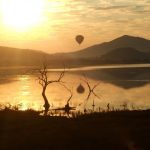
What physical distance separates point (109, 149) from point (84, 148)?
101 cm

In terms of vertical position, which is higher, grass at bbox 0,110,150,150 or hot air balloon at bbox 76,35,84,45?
hot air balloon at bbox 76,35,84,45

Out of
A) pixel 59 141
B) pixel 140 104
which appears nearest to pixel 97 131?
pixel 59 141

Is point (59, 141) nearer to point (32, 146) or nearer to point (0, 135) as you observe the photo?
point (32, 146)

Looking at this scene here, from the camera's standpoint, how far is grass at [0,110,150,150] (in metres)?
18.9

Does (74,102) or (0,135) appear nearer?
(0,135)

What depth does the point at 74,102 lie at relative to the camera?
53750mm

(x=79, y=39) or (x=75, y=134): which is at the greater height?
(x=79, y=39)

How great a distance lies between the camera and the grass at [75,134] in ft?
61.9

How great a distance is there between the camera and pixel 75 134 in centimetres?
2178

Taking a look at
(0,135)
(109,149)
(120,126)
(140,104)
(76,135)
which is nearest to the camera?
(109,149)

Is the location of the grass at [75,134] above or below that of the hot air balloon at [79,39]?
below

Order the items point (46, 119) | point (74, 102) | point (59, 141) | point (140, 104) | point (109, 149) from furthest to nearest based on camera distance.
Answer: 1. point (74, 102)
2. point (140, 104)
3. point (46, 119)
4. point (59, 141)
5. point (109, 149)

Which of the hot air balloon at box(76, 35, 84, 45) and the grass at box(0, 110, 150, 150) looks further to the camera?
the hot air balloon at box(76, 35, 84, 45)

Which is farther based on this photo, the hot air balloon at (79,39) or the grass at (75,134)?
the hot air balloon at (79,39)
